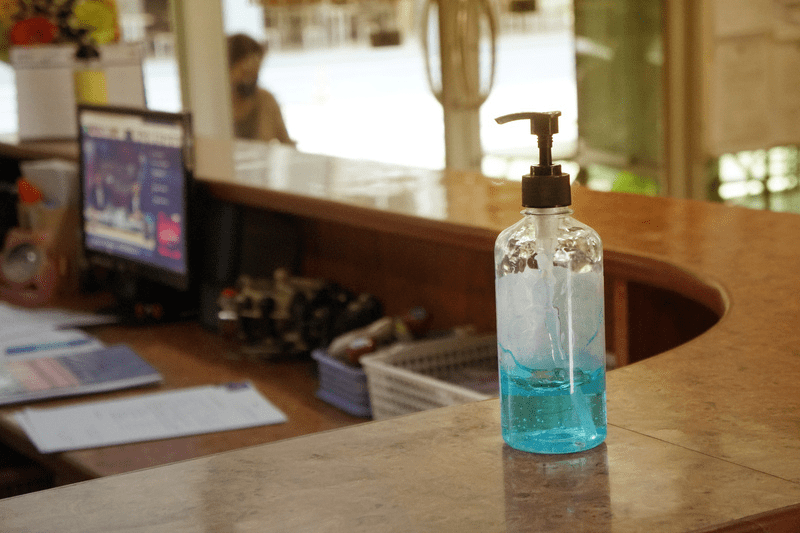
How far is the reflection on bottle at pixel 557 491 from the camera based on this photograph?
617 millimetres

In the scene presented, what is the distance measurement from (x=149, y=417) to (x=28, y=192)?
1209mm

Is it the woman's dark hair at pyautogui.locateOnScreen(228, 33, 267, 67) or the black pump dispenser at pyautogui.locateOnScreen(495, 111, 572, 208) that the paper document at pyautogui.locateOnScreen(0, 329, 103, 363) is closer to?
the black pump dispenser at pyautogui.locateOnScreen(495, 111, 572, 208)

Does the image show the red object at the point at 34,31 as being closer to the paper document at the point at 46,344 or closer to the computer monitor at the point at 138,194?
the computer monitor at the point at 138,194

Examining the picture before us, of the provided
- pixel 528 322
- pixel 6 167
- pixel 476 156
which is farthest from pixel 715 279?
pixel 476 156

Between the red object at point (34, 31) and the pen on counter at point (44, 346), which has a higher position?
the red object at point (34, 31)

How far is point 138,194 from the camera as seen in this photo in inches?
88.4

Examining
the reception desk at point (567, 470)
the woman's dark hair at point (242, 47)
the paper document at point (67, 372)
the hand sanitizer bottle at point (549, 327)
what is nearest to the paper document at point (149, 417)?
→ the paper document at point (67, 372)

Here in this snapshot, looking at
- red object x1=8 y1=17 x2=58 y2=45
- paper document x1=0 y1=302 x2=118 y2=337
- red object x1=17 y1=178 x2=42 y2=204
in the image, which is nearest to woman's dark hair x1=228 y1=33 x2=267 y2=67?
red object x1=8 y1=17 x2=58 y2=45

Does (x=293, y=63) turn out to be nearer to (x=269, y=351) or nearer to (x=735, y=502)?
(x=269, y=351)

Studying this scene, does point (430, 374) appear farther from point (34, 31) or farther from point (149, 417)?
point (34, 31)

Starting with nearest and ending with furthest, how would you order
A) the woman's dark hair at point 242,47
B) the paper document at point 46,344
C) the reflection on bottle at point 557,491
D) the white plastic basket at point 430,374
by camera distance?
1. the reflection on bottle at point 557,491
2. the white plastic basket at point 430,374
3. the paper document at point 46,344
4. the woman's dark hair at point 242,47

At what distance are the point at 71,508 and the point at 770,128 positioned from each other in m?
3.65

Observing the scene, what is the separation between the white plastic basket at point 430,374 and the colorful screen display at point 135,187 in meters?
0.69

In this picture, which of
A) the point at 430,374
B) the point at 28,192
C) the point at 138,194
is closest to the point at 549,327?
the point at 430,374
